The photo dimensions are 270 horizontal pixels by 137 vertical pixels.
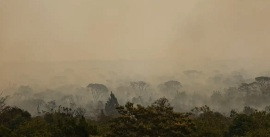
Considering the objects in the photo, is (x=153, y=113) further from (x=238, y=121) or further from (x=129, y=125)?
(x=238, y=121)

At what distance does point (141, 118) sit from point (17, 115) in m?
53.3

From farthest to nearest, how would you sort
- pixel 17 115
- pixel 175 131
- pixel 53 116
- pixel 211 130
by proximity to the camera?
pixel 53 116 < pixel 17 115 < pixel 211 130 < pixel 175 131

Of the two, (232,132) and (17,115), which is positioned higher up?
(17,115)

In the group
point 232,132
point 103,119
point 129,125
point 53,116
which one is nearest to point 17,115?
point 53,116

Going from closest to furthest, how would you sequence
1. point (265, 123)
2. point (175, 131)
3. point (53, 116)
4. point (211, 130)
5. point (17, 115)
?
point (175, 131) < point (211, 130) < point (265, 123) < point (17, 115) < point (53, 116)

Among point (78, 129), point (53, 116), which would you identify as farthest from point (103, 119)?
point (78, 129)

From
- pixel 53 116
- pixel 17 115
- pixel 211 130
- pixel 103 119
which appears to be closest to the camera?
pixel 211 130

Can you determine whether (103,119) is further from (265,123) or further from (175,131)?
(175,131)

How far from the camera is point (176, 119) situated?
46.2 meters

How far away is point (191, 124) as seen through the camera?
46.1 meters

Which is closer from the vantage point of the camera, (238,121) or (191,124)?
(191,124)

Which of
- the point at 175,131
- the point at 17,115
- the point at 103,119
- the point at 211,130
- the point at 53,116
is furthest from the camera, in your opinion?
the point at 103,119

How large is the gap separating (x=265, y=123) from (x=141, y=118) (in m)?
32.8

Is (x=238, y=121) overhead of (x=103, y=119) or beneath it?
beneath
